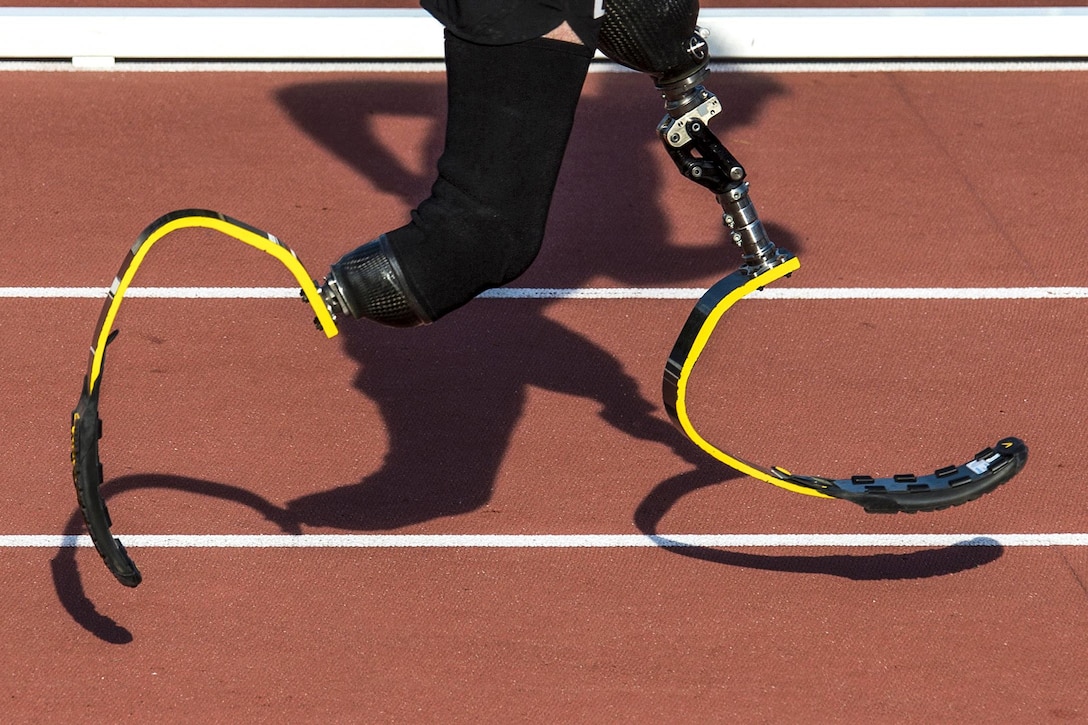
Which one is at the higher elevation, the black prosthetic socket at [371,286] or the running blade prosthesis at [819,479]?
the black prosthetic socket at [371,286]

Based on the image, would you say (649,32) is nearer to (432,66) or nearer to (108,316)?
(108,316)

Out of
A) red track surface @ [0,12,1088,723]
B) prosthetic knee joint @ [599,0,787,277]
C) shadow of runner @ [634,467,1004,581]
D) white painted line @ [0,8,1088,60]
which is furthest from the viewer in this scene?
white painted line @ [0,8,1088,60]

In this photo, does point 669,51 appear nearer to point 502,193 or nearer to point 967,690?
point 502,193

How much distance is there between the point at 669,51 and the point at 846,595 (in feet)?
5.02

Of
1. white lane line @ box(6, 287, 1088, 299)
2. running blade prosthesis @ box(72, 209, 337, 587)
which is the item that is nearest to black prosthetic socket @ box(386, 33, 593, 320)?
running blade prosthesis @ box(72, 209, 337, 587)

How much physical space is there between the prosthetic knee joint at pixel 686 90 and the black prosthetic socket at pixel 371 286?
2.16 feet

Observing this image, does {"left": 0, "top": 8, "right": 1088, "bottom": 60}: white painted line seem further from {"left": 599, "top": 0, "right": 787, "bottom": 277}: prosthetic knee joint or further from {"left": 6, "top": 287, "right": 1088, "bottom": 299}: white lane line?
{"left": 599, "top": 0, "right": 787, "bottom": 277}: prosthetic knee joint

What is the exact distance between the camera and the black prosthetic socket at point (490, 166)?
2904 millimetres

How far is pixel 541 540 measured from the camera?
3.95 metres

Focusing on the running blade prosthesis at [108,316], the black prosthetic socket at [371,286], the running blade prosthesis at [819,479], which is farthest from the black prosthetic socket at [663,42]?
the running blade prosthesis at [108,316]

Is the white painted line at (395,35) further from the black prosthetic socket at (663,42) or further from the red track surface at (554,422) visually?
the black prosthetic socket at (663,42)

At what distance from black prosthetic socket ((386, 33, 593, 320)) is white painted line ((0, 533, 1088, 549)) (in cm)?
107

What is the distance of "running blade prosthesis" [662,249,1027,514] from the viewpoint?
3369 mm

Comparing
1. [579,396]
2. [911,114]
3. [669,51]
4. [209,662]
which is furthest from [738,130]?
[209,662]
